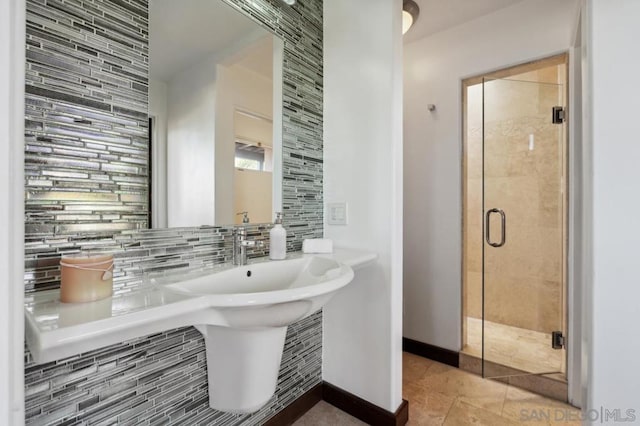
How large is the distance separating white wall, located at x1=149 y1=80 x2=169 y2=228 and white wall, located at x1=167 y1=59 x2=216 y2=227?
0.02 metres

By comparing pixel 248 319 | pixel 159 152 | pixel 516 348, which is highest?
pixel 159 152

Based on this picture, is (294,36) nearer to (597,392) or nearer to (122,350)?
(122,350)

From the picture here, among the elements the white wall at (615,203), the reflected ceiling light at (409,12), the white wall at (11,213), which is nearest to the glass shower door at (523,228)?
the reflected ceiling light at (409,12)

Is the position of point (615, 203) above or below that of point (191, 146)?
below

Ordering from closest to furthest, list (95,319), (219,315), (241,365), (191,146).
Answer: (95,319), (219,315), (241,365), (191,146)

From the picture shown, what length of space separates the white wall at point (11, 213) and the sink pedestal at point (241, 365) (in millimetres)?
622

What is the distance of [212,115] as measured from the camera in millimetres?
1183

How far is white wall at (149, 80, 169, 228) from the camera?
979mm

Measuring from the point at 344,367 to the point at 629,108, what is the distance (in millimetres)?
1666

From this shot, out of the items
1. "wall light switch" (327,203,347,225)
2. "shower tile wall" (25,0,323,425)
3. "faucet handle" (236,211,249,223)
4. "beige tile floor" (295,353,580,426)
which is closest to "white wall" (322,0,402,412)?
"wall light switch" (327,203,347,225)

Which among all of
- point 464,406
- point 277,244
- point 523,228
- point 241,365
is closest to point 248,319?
point 241,365

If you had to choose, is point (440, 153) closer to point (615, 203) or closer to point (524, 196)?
point (524, 196)

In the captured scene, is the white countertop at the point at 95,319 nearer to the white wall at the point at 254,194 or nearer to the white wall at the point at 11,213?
the white wall at the point at 11,213

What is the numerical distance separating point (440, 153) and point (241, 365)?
1.89 m
